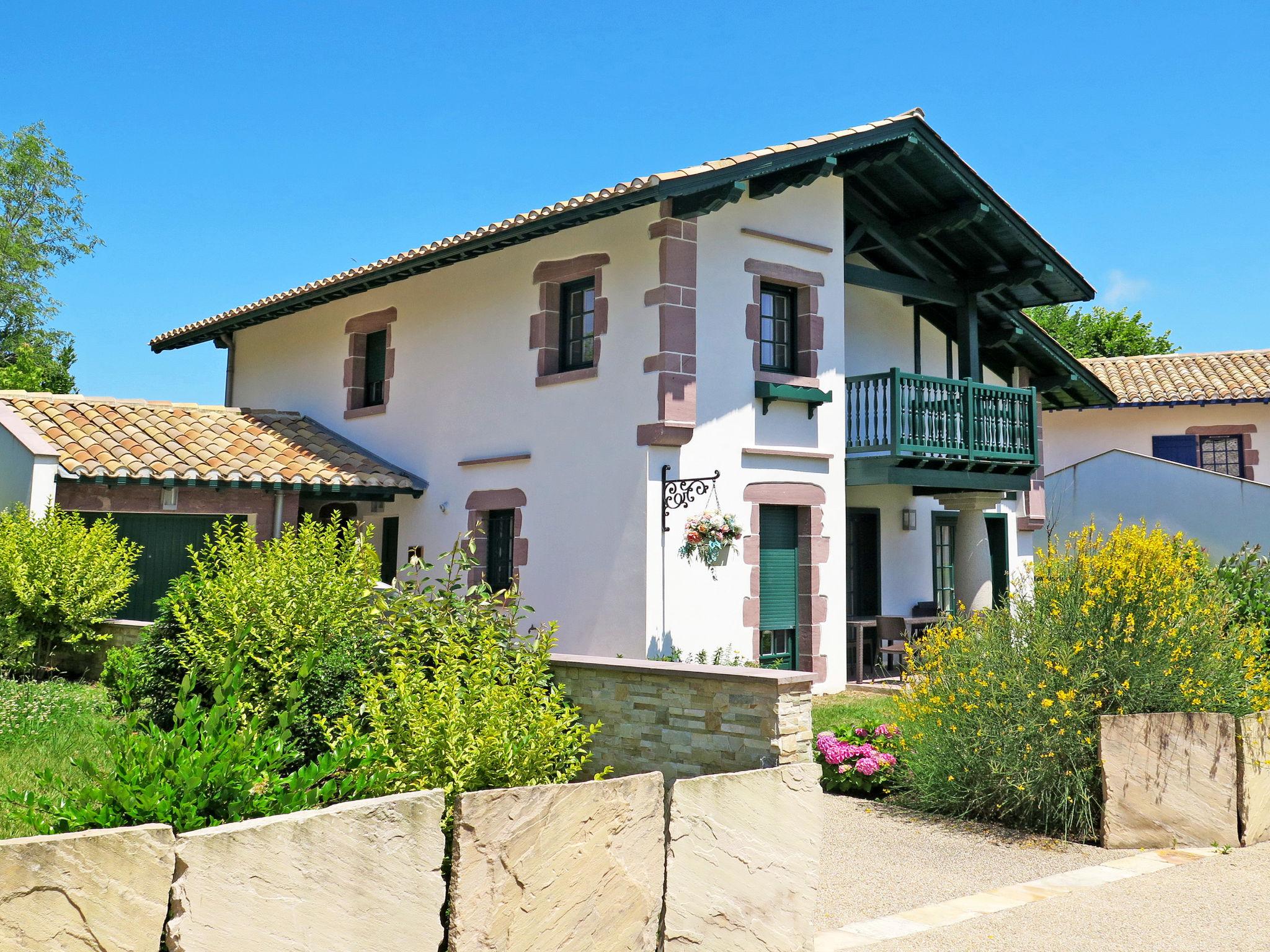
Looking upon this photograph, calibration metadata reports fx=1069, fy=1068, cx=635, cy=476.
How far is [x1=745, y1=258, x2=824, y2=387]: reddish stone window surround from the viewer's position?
477 inches

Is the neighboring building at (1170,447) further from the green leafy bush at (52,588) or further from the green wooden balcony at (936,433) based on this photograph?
the green leafy bush at (52,588)

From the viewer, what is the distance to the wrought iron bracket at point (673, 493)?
10945 millimetres

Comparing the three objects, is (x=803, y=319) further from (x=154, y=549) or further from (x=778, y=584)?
(x=154, y=549)

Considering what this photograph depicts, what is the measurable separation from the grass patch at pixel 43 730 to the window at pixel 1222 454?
1968cm

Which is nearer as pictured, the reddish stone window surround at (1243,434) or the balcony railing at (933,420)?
the balcony railing at (933,420)

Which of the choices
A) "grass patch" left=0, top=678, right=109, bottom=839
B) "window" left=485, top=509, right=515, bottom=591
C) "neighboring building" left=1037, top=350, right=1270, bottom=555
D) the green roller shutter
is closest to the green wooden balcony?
the green roller shutter

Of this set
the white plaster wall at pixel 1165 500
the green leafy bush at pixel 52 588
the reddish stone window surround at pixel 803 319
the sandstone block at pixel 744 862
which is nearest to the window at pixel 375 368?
the green leafy bush at pixel 52 588

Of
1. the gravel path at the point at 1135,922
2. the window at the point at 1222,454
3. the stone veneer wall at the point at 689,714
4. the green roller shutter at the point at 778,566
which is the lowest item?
the gravel path at the point at 1135,922

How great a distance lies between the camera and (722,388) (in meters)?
Result: 11.5

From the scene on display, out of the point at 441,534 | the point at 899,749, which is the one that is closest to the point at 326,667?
the point at 899,749

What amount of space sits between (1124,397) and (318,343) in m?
15.3

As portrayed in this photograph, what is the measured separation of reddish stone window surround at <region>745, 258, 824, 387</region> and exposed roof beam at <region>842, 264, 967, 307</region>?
718 mm

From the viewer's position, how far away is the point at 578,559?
38.2 ft

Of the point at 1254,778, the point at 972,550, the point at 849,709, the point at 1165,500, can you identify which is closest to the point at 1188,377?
the point at 1165,500
